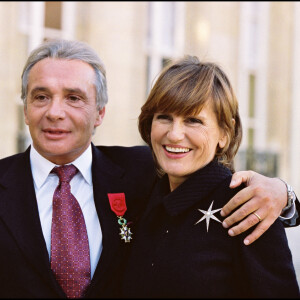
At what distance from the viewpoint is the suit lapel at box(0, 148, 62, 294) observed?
2376mm

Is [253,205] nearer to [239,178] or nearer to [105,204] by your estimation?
[239,178]

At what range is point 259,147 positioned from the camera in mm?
12344

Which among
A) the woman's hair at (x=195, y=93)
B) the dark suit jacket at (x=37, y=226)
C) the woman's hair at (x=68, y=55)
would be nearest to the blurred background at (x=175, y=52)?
the woman's hair at (x=68, y=55)

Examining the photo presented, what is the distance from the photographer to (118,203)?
2.73 meters

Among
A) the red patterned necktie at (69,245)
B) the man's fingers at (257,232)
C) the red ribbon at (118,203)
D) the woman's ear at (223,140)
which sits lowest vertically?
Answer: the red patterned necktie at (69,245)

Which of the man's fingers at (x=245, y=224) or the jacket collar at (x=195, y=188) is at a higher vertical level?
the jacket collar at (x=195, y=188)

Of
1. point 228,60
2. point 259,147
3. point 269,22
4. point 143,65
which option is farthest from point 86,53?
point 269,22

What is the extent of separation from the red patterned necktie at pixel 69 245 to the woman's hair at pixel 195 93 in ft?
2.13

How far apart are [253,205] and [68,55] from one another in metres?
1.34

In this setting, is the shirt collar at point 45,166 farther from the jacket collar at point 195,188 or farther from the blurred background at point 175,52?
the blurred background at point 175,52

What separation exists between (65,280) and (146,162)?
935mm

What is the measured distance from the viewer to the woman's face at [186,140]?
2.19 metres

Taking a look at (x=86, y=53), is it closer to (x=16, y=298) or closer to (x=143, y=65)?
(x=16, y=298)

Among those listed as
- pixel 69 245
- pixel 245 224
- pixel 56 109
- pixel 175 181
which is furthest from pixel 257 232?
pixel 56 109
